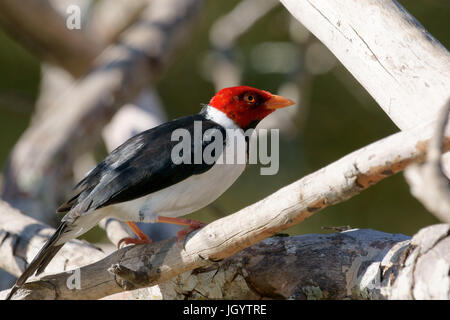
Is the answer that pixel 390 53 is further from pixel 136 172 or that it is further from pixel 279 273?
pixel 136 172

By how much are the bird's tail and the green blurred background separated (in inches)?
183

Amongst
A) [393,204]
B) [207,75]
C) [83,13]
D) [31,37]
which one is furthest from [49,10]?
[393,204]

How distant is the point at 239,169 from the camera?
2822mm

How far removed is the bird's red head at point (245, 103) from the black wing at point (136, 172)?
1.20ft

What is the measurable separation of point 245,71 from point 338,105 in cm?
163

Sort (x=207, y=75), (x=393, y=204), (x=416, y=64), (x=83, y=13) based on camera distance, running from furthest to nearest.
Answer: (x=393, y=204) < (x=207, y=75) < (x=83, y=13) < (x=416, y=64)

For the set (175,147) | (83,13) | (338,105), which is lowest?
(175,147)

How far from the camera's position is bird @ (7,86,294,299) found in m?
2.57

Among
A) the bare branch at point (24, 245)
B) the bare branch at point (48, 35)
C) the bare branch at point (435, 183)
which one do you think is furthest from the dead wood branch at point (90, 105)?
the bare branch at point (435, 183)

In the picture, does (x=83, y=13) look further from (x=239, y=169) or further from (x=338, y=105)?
(x=239, y=169)

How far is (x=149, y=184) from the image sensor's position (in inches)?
102

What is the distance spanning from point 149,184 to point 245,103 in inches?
32.0

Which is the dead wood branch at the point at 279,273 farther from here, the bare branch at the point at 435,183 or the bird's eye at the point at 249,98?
the bird's eye at the point at 249,98
